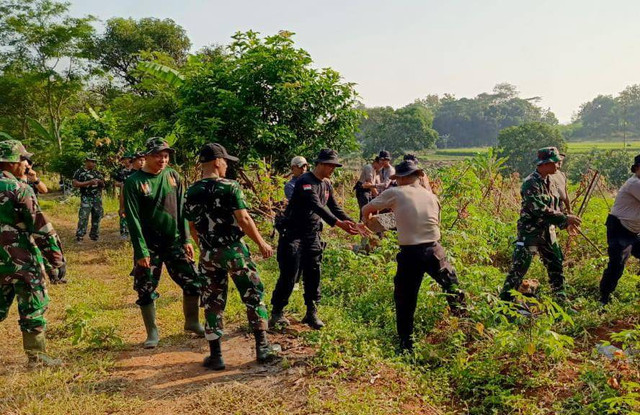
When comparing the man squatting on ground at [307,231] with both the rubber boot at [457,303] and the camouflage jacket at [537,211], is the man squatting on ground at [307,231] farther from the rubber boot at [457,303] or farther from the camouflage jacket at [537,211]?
the camouflage jacket at [537,211]

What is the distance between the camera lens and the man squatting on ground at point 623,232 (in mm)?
5059

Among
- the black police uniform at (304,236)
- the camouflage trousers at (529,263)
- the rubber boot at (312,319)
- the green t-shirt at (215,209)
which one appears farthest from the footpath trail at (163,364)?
the camouflage trousers at (529,263)

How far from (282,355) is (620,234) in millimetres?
4122

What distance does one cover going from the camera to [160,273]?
4547 millimetres

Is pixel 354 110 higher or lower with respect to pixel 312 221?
higher

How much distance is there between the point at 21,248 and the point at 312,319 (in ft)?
9.35

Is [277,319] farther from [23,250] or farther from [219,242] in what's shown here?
[23,250]

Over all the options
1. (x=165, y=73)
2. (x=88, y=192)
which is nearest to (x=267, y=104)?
(x=165, y=73)

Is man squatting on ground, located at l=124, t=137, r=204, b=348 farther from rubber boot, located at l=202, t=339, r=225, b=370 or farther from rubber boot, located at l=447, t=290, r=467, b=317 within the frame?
rubber boot, located at l=447, t=290, r=467, b=317

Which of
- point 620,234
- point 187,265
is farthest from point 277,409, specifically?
point 620,234

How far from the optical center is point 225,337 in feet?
15.4

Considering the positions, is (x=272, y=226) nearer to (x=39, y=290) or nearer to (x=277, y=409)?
(x=39, y=290)

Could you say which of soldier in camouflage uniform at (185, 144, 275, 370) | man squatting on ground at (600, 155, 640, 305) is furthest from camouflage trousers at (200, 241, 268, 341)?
man squatting on ground at (600, 155, 640, 305)

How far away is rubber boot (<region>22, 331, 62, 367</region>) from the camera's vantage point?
3969mm
